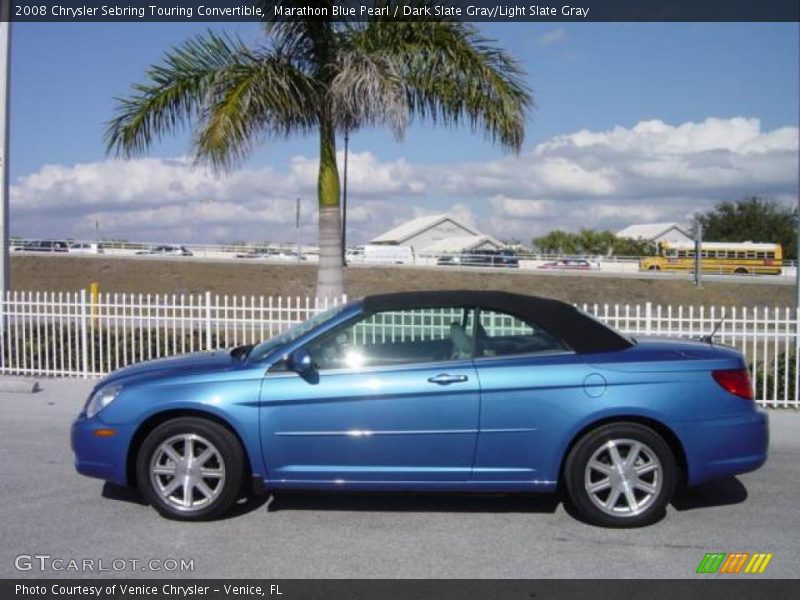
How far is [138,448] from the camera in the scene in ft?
18.3

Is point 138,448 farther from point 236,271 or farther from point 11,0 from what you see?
point 236,271

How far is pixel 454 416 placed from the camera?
534cm

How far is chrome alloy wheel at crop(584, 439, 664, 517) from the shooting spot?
538cm

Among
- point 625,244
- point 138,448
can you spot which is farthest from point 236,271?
point 625,244

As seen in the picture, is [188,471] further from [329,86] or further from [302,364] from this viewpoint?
[329,86]

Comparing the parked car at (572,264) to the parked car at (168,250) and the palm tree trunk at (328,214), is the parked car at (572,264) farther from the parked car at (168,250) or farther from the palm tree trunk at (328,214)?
the palm tree trunk at (328,214)

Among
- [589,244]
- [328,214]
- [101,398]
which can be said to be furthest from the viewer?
[589,244]

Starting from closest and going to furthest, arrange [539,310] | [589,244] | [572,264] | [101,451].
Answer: [101,451] < [539,310] < [572,264] < [589,244]

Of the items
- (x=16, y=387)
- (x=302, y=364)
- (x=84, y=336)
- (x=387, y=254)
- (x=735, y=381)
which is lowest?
(x=16, y=387)

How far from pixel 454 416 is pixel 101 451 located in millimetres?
2291

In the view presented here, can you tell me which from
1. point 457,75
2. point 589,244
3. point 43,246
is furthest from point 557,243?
point 457,75

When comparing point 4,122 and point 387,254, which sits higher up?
point 4,122
